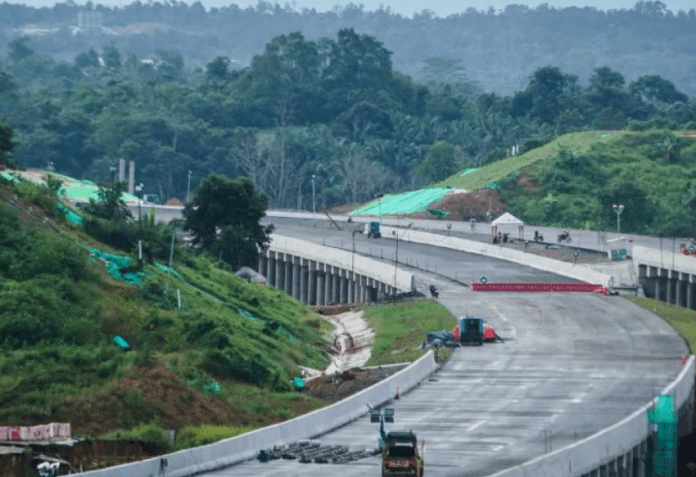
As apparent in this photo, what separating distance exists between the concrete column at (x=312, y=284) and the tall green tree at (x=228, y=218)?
12.5 metres

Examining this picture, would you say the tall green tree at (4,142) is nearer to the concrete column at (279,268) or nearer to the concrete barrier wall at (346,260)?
the concrete barrier wall at (346,260)

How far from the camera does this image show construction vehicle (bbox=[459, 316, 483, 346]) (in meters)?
94.0

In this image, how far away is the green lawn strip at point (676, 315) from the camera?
9882 cm

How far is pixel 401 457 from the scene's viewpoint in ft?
194

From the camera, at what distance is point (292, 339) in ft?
316

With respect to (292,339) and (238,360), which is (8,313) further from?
(292,339)

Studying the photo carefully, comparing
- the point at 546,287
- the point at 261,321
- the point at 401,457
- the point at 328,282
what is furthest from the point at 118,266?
the point at 328,282

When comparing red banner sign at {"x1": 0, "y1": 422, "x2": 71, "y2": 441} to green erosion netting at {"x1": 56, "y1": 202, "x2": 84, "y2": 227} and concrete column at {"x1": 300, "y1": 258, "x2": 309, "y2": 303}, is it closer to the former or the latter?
green erosion netting at {"x1": 56, "y1": 202, "x2": 84, "y2": 227}

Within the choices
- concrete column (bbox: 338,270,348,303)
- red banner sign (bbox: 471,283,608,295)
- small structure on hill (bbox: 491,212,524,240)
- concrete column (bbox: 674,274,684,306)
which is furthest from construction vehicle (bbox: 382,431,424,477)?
small structure on hill (bbox: 491,212,524,240)

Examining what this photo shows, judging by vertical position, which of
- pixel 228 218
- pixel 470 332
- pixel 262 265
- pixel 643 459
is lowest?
pixel 262 265

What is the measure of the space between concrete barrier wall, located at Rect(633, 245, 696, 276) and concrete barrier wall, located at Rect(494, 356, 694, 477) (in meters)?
52.4

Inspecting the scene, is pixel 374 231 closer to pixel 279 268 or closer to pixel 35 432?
pixel 279 268

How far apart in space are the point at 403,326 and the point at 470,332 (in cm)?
1032

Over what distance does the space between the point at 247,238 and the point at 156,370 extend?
63.1m
